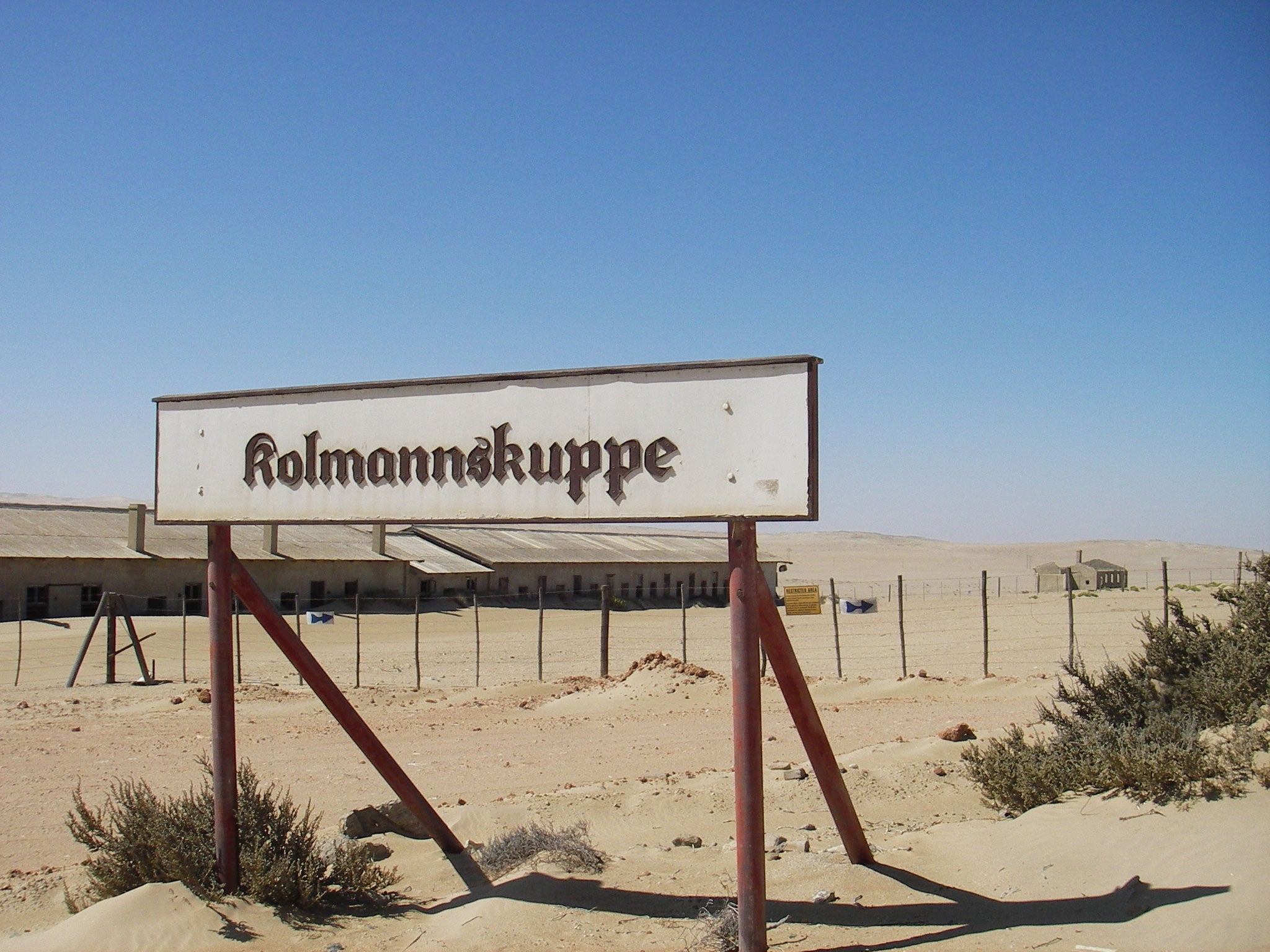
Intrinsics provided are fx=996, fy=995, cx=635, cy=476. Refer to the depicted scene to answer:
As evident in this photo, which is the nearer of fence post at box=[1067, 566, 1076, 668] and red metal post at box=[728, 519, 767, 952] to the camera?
red metal post at box=[728, 519, 767, 952]

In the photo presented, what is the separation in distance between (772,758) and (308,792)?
4.94 metres

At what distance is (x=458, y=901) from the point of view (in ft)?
20.2

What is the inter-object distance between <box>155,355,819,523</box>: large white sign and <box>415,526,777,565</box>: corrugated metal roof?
115 ft

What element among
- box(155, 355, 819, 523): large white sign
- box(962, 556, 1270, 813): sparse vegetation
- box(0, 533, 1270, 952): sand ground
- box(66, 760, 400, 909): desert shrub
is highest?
box(155, 355, 819, 523): large white sign

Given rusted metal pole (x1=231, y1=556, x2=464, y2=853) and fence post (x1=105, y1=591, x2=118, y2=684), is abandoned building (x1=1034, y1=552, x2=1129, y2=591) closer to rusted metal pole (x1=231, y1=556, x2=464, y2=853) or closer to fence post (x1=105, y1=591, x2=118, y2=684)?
fence post (x1=105, y1=591, x2=118, y2=684)

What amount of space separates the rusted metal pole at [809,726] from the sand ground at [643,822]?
29cm

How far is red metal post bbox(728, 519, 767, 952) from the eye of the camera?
4.86 m

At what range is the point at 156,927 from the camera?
544 centimetres

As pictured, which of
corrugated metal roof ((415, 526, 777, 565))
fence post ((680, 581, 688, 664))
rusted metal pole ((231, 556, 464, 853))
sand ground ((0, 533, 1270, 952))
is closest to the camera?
sand ground ((0, 533, 1270, 952))

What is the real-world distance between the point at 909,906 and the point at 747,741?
1827mm

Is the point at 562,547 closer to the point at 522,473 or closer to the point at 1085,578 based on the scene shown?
the point at 1085,578

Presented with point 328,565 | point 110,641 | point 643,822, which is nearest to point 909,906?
point 643,822

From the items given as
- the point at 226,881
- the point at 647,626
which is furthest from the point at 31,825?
the point at 647,626

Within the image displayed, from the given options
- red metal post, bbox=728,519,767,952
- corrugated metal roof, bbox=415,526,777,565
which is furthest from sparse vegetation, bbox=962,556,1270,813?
corrugated metal roof, bbox=415,526,777,565
